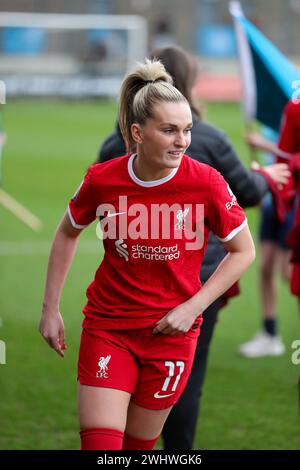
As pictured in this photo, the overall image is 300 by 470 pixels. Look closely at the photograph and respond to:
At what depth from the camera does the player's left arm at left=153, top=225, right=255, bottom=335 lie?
12.6ft

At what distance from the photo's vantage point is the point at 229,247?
155 inches

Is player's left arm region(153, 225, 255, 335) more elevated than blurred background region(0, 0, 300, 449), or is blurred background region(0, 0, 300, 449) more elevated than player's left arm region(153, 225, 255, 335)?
player's left arm region(153, 225, 255, 335)

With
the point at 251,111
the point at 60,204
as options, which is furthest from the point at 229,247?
the point at 60,204

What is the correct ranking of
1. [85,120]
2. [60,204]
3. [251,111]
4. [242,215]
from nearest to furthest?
1. [242,215]
2. [251,111]
3. [60,204]
4. [85,120]

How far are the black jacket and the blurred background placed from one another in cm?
34

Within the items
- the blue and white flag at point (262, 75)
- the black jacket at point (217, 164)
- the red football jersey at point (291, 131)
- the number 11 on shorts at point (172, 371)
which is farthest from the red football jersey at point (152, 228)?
the blue and white flag at point (262, 75)

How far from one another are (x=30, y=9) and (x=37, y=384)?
55258 mm

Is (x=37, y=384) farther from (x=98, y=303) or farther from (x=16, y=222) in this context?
(x=16, y=222)

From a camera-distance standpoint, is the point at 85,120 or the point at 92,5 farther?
the point at 92,5

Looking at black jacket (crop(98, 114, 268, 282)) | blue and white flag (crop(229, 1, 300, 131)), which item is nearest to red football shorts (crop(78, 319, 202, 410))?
black jacket (crop(98, 114, 268, 282))

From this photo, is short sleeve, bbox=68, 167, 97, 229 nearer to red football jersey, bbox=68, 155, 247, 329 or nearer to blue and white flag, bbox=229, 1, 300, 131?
red football jersey, bbox=68, 155, 247, 329

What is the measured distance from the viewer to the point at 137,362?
3.95m

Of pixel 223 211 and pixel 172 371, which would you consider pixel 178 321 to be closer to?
pixel 172 371

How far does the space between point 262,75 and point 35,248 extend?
674 centimetres
